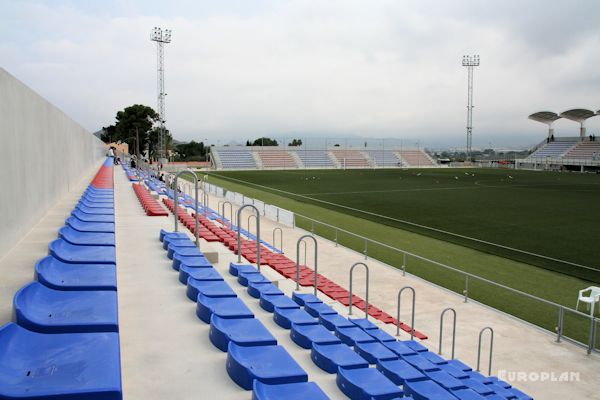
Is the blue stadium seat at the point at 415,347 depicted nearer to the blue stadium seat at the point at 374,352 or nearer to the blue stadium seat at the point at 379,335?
the blue stadium seat at the point at 379,335

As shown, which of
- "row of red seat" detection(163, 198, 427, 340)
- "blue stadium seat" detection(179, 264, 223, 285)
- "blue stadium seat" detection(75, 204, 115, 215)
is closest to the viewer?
"blue stadium seat" detection(179, 264, 223, 285)

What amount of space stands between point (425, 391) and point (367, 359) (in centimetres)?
124

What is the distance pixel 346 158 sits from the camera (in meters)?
89.5

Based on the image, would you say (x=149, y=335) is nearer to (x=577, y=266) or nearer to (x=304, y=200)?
(x=577, y=266)

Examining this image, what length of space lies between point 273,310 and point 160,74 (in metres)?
61.7

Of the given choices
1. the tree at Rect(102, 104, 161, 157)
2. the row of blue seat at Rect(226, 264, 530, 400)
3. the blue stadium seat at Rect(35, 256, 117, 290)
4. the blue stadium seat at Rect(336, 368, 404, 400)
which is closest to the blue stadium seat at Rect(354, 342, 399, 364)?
the row of blue seat at Rect(226, 264, 530, 400)

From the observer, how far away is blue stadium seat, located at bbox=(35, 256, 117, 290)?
4461mm

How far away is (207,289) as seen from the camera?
18.7ft

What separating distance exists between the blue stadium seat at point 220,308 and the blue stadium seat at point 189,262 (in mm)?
1377

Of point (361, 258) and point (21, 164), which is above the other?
point (21, 164)

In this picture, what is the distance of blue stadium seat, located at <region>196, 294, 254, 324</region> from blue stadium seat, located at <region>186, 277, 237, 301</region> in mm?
133

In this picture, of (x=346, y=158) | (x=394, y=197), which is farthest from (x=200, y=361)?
(x=346, y=158)

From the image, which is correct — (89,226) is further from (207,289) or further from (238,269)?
(207,289)

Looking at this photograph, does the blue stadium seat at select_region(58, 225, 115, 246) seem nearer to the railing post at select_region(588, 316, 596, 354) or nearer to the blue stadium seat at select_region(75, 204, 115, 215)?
the blue stadium seat at select_region(75, 204, 115, 215)
